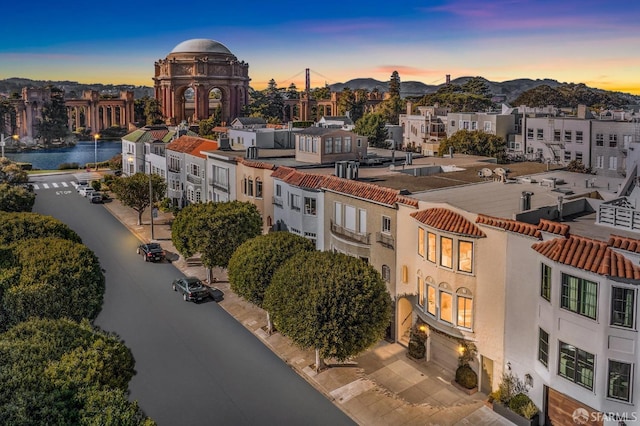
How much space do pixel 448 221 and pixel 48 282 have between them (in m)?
20.0

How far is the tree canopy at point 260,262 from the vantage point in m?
33.1

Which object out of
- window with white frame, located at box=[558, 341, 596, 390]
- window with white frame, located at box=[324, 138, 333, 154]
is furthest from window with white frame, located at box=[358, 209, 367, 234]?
window with white frame, located at box=[558, 341, 596, 390]

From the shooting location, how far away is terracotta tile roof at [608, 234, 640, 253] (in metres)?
20.2

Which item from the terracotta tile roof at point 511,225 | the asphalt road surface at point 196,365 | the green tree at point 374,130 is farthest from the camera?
the green tree at point 374,130

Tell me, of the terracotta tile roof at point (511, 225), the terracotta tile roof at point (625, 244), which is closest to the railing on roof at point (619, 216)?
the terracotta tile roof at point (625, 244)

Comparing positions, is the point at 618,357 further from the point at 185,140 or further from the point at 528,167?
the point at 185,140

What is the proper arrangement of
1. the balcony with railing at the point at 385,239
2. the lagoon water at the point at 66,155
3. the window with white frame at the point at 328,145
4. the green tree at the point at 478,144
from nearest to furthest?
the balcony with railing at the point at 385,239
the window with white frame at the point at 328,145
the green tree at the point at 478,144
the lagoon water at the point at 66,155

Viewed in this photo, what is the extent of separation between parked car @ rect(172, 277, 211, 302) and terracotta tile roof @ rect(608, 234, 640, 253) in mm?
27359

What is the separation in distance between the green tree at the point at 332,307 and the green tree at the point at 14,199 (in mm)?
34960

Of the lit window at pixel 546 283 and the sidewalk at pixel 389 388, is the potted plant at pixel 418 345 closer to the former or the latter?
the sidewalk at pixel 389 388

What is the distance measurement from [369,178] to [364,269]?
13.0 meters

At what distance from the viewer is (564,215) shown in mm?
27891

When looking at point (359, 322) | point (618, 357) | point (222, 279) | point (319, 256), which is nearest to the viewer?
point (618, 357)

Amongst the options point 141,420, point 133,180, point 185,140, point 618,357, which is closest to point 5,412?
point 141,420
